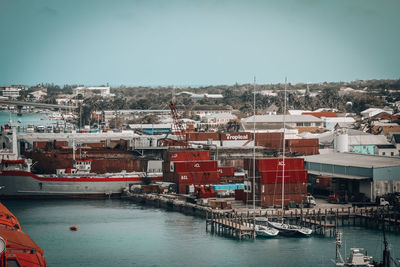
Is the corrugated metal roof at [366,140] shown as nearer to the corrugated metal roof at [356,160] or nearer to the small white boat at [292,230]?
the corrugated metal roof at [356,160]

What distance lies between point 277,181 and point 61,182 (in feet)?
56.5

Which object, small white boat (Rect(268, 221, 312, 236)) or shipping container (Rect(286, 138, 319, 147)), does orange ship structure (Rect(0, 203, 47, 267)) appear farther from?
shipping container (Rect(286, 138, 319, 147))

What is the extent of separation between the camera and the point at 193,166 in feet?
167

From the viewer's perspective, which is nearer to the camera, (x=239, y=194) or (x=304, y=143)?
(x=239, y=194)

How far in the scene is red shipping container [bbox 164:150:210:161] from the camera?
5222 cm

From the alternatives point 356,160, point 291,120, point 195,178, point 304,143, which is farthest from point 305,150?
point 291,120

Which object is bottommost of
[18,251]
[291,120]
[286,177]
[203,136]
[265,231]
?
[265,231]

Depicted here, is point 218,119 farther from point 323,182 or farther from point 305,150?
point 323,182

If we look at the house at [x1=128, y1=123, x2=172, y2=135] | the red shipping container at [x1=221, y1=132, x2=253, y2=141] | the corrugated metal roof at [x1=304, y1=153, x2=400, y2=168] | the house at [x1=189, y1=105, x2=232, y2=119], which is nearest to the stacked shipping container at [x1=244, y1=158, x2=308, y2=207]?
the corrugated metal roof at [x1=304, y1=153, x2=400, y2=168]

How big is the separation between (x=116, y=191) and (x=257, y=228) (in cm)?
1911

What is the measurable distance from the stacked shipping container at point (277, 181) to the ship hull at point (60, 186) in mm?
13722

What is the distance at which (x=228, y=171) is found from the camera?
54.2m

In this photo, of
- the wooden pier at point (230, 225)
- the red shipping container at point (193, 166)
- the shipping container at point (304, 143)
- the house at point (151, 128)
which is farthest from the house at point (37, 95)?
the wooden pier at point (230, 225)

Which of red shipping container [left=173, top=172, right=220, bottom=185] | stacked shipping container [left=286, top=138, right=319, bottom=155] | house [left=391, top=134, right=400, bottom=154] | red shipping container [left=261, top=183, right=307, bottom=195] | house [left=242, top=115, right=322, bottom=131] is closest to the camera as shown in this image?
red shipping container [left=261, top=183, right=307, bottom=195]
